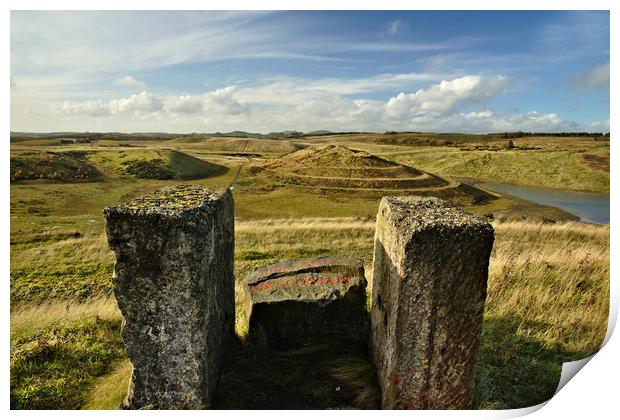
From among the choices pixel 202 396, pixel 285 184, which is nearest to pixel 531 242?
pixel 202 396

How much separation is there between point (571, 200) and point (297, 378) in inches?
1387

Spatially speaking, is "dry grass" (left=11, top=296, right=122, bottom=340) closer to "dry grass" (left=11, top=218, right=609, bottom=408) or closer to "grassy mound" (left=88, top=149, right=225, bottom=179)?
"dry grass" (left=11, top=218, right=609, bottom=408)

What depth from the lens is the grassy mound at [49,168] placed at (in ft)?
117

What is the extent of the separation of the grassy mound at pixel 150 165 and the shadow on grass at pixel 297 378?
1665 inches

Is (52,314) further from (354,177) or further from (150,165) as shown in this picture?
(150,165)

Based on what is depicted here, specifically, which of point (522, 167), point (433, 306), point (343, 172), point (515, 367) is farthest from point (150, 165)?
point (433, 306)

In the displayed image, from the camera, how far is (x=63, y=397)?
18.2 ft

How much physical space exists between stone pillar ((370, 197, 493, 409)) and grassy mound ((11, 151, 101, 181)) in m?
38.1

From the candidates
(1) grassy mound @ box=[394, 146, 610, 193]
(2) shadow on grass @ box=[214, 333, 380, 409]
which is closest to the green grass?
(1) grassy mound @ box=[394, 146, 610, 193]

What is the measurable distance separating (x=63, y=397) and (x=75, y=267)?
8.87 metres

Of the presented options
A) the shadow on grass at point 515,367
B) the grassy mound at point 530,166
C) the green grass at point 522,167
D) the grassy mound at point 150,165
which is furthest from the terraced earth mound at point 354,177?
the shadow on grass at point 515,367

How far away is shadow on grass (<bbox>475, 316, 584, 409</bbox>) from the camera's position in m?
5.35

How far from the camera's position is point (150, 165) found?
156 feet

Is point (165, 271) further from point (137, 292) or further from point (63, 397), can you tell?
point (63, 397)
